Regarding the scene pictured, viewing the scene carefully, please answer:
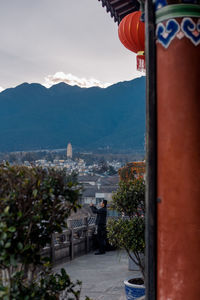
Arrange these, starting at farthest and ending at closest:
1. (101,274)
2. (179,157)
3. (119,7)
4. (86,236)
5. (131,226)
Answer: (86,236)
(119,7)
(101,274)
(131,226)
(179,157)

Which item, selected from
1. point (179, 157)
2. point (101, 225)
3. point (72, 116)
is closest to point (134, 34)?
point (179, 157)

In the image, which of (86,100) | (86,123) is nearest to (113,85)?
(86,100)

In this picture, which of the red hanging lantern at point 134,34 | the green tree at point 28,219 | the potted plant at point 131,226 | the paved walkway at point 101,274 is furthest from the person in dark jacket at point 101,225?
the green tree at point 28,219

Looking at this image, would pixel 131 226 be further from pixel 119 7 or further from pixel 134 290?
pixel 119 7

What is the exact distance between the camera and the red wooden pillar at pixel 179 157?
7.91ft

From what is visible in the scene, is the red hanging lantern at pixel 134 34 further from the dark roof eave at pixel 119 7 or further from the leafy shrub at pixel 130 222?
the leafy shrub at pixel 130 222

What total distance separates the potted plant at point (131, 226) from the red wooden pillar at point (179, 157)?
1709mm

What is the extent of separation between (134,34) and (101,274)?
12.3 ft

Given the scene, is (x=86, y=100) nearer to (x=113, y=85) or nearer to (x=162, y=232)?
(x=113, y=85)

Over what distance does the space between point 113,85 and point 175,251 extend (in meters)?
175

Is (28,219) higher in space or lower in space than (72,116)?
lower

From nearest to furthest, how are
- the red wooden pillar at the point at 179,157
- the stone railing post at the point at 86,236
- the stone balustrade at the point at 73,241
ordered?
the red wooden pillar at the point at 179,157
the stone balustrade at the point at 73,241
the stone railing post at the point at 86,236

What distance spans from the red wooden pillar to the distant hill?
332 ft

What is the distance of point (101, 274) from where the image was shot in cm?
650
